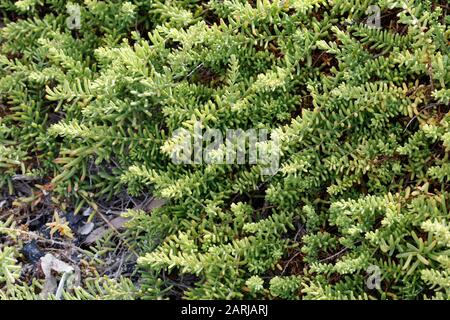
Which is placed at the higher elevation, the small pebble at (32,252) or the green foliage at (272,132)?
the green foliage at (272,132)

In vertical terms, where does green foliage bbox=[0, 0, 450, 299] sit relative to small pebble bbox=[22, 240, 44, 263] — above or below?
above

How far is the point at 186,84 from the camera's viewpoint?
304cm

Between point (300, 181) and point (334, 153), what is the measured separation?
21cm

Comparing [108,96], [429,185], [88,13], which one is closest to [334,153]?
[429,185]

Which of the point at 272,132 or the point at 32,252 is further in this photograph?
the point at 32,252

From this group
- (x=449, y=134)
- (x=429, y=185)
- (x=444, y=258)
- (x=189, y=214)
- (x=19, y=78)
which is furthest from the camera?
(x=19, y=78)

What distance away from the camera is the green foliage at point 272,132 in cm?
267

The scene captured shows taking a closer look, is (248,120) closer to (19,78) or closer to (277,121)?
(277,121)

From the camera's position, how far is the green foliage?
8.75ft

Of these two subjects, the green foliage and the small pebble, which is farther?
the small pebble

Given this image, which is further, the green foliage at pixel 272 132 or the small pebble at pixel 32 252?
the small pebble at pixel 32 252

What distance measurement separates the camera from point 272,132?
9.36 ft

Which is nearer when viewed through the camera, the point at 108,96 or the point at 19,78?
the point at 108,96

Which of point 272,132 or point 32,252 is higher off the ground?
point 272,132
